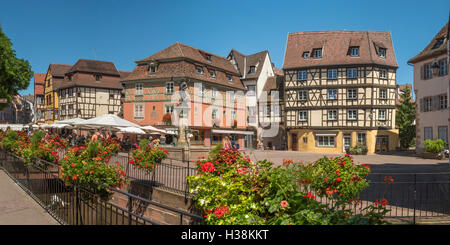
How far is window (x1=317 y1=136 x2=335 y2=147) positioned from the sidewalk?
29933mm

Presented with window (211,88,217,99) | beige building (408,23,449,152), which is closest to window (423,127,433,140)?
beige building (408,23,449,152)

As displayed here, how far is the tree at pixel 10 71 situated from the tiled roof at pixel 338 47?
27375 mm

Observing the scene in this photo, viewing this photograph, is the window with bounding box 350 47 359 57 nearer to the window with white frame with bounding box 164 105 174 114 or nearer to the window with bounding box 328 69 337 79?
the window with bounding box 328 69 337 79

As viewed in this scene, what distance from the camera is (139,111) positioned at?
111 ft

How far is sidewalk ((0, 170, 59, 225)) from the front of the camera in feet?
21.2

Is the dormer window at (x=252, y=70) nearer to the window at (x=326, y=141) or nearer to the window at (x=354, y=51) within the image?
the window at (x=354, y=51)

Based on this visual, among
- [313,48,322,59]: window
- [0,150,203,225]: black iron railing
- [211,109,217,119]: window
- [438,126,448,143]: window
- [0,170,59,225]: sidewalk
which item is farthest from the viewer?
[211,109,217,119]: window

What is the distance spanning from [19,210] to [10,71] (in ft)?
80.5

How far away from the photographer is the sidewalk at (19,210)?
21.2 feet

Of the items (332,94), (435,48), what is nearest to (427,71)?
(435,48)

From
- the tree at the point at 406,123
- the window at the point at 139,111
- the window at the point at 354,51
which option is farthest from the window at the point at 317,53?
the window at the point at 139,111

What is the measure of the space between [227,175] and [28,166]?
793 centimetres
